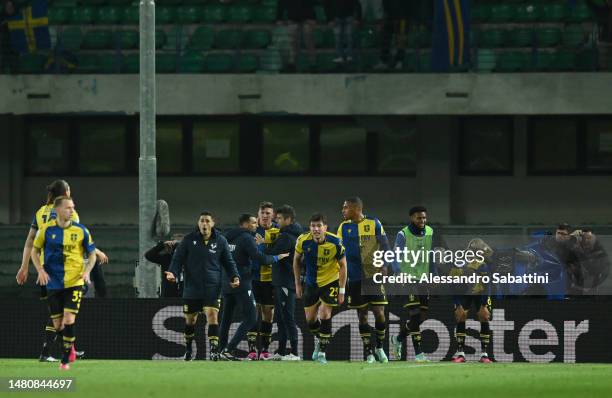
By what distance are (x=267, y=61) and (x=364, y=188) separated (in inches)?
153

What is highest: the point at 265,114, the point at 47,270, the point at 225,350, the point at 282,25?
the point at 282,25

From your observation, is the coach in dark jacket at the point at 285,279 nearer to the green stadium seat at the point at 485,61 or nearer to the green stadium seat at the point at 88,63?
Result: the green stadium seat at the point at 485,61

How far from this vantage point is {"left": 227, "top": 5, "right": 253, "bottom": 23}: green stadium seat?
98.3 feet

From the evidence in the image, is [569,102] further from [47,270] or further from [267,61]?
[47,270]

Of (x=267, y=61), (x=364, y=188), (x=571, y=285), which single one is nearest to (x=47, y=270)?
(x=571, y=285)

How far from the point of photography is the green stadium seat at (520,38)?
29.0 m

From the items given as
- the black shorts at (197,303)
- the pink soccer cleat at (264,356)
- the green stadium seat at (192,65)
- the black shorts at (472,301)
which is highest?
the green stadium seat at (192,65)

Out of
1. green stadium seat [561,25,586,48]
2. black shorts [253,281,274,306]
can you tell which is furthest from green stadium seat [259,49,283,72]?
black shorts [253,281,274,306]

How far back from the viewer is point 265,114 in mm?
29672

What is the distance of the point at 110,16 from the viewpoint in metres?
30.4

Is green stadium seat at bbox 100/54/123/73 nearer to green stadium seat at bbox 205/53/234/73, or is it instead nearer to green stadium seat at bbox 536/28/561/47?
green stadium seat at bbox 205/53/234/73

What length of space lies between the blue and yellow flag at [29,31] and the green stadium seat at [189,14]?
2693 mm

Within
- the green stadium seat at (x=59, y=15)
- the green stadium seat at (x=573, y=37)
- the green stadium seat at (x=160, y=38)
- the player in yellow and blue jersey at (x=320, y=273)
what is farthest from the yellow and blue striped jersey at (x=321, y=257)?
the green stadium seat at (x=59, y=15)

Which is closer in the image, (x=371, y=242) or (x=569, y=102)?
(x=371, y=242)
